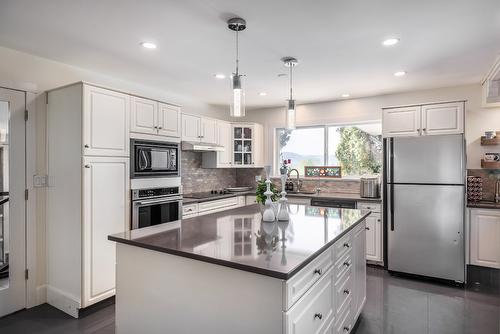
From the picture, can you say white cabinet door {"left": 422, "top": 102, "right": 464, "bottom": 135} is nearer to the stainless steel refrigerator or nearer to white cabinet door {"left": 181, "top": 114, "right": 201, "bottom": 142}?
the stainless steel refrigerator

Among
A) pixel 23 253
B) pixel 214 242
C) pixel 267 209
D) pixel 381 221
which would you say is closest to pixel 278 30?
pixel 267 209

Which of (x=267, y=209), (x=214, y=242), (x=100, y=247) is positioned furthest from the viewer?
(x=100, y=247)

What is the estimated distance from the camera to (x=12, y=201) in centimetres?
279

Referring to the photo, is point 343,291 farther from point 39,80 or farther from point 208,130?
point 39,80

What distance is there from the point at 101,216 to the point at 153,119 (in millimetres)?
1164

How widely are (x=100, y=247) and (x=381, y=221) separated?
11.0 ft

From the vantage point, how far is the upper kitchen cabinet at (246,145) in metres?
5.23

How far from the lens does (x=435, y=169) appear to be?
354cm

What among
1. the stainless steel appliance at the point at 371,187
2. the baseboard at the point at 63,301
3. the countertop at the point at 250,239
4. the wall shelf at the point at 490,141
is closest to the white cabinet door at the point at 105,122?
the countertop at the point at 250,239

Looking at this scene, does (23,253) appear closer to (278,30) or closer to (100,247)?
(100,247)

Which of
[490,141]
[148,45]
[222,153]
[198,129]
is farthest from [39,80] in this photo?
[490,141]

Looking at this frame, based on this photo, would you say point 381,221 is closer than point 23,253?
No

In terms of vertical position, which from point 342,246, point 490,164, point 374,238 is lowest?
point 374,238

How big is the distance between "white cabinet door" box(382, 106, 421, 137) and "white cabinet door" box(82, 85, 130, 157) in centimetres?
317
